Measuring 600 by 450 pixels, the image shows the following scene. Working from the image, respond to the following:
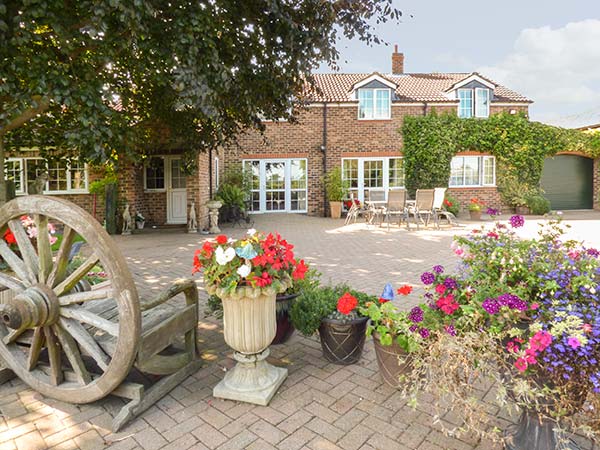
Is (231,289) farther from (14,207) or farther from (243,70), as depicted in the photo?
(243,70)

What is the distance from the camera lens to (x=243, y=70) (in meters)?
4.50

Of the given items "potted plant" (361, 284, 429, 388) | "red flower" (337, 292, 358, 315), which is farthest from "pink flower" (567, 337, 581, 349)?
"red flower" (337, 292, 358, 315)

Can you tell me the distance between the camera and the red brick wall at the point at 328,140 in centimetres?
1564

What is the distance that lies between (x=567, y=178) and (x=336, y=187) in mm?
11457

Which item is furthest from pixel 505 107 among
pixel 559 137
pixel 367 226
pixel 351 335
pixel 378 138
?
pixel 351 335

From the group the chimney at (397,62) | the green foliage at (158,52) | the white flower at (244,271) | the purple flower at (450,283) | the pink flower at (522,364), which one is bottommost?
the pink flower at (522,364)

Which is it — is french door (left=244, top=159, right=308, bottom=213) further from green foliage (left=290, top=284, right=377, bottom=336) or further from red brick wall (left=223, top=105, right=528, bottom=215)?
green foliage (left=290, top=284, right=377, bottom=336)

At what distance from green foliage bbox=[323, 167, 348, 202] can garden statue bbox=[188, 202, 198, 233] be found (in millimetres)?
5999

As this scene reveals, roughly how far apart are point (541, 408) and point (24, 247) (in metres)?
3.20

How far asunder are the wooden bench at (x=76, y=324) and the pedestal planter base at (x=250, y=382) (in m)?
0.42

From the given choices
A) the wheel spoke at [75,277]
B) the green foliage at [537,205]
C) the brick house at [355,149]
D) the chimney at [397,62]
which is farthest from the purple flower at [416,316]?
the chimney at [397,62]

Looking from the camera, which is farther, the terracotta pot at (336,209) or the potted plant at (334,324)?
the terracotta pot at (336,209)

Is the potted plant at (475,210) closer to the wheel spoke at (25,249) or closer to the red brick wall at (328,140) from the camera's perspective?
the red brick wall at (328,140)

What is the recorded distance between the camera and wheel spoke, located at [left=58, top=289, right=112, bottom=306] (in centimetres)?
224
